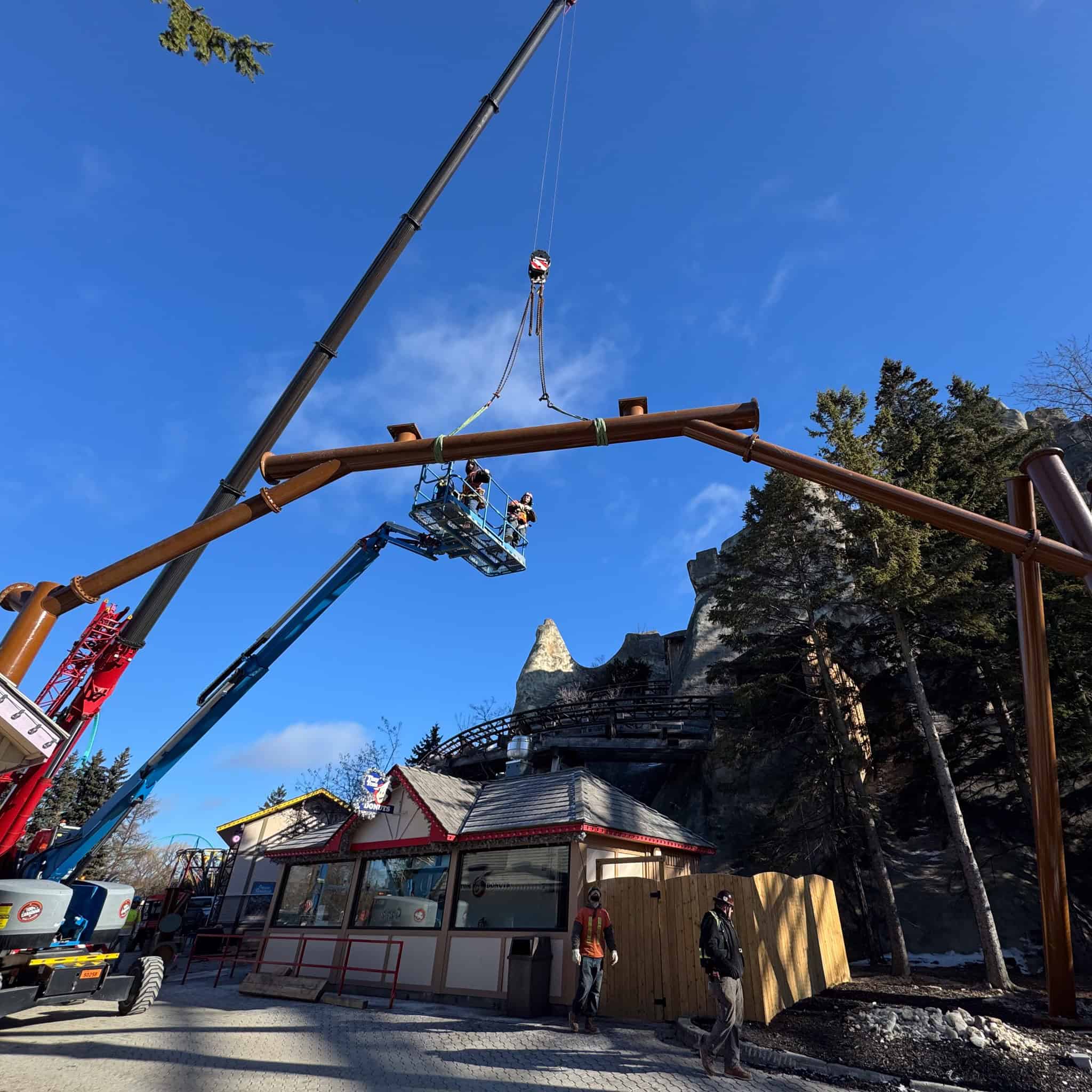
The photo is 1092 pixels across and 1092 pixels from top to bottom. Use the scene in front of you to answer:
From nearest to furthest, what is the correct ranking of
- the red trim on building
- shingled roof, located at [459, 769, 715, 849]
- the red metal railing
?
the red trim on building → shingled roof, located at [459, 769, 715, 849] → the red metal railing

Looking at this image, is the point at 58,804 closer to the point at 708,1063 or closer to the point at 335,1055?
the point at 335,1055

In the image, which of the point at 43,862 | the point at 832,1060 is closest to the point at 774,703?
the point at 832,1060

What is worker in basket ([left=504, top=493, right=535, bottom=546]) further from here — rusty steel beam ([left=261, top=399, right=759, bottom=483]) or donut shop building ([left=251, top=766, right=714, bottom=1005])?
rusty steel beam ([left=261, top=399, right=759, bottom=483])

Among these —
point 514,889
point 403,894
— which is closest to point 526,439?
point 514,889

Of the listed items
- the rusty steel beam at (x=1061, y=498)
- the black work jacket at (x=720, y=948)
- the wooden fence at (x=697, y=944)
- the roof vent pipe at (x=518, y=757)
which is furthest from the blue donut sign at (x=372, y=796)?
the rusty steel beam at (x=1061, y=498)

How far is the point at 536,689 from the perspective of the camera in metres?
50.7

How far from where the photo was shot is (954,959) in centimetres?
1762

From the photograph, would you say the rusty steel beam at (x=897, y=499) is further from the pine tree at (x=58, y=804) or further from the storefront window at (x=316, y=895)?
the pine tree at (x=58, y=804)

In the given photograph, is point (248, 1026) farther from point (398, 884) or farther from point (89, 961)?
point (398, 884)

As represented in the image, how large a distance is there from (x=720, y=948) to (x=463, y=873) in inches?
312

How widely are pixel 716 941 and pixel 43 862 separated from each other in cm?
1312

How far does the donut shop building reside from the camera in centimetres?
1313

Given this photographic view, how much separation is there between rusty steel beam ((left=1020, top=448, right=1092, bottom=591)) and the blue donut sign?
13.6 m

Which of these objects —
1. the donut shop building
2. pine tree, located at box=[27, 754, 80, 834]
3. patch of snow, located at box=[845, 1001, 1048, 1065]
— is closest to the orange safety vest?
the donut shop building
